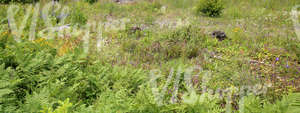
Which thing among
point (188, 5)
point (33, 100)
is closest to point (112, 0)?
point (188, 5)

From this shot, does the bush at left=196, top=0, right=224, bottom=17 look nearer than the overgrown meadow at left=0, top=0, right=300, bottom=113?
No

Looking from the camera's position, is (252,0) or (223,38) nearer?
(223,38)

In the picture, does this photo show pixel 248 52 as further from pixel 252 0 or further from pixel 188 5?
pixel 252 0

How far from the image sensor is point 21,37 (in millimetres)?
4633

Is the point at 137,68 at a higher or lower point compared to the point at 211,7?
lower

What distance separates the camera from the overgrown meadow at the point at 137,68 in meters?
2.56

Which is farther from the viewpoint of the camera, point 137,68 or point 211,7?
point 211,7

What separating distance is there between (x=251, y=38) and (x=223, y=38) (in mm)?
858

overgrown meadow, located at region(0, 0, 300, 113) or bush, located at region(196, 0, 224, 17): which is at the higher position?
bush, located at region(196, 0, 224, 17)

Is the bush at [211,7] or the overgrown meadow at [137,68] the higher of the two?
the bush at [211,7]

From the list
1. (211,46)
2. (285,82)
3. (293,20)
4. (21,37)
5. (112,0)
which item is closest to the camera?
(285,82)

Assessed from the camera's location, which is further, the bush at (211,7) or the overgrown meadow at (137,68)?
the bush at (211,7)

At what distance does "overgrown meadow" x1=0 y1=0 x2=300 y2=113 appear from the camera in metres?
2.56

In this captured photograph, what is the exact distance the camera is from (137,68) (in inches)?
175
